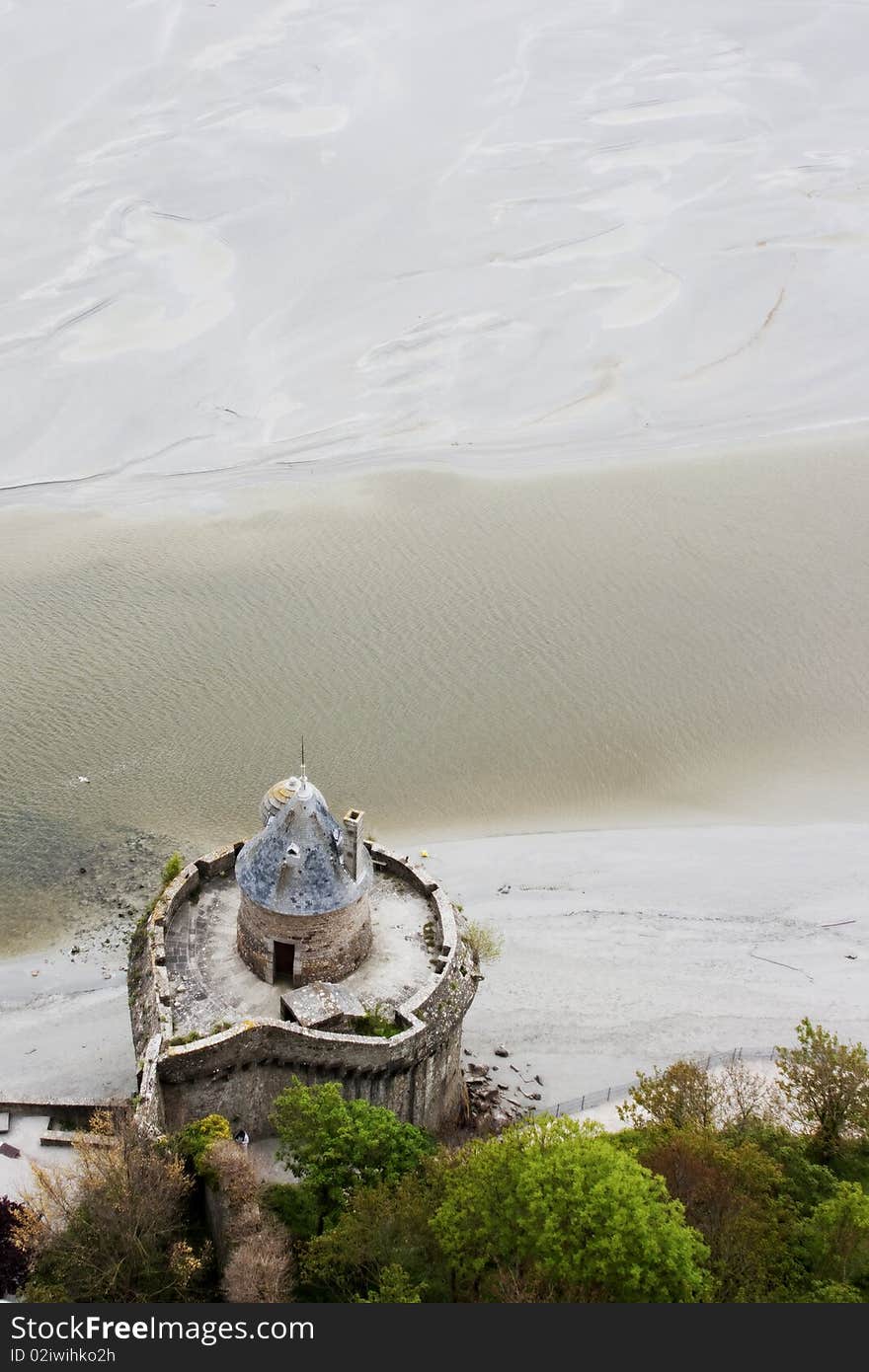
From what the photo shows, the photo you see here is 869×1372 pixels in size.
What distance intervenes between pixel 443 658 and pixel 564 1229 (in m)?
28.4

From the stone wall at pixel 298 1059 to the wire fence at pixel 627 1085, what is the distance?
3.79 metres

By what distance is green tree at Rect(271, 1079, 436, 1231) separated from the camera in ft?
69.7

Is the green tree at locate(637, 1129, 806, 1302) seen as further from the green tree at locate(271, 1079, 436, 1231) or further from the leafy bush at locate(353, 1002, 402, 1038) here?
the leafy bush at locate(353, 1002, 402, 1038)

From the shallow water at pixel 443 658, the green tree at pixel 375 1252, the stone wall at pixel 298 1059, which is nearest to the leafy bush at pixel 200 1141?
the stone wall at pixel 298 1059

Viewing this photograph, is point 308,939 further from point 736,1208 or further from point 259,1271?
point 736,1208

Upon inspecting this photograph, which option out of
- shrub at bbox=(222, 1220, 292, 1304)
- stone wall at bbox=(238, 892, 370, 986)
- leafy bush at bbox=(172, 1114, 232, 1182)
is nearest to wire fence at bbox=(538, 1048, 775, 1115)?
stone wall at bbox=(238, 892, 370, 986)

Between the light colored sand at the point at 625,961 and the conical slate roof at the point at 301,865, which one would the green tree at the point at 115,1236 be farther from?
the light colored sand at the point at 625,961

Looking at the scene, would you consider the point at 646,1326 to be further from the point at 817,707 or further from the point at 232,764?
the point at 817,707

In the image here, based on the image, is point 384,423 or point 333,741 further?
point 384,423

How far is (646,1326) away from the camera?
55.3 ft

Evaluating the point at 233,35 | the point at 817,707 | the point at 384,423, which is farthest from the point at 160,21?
→ the point at 817,707

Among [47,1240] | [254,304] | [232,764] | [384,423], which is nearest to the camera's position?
[47,1240]

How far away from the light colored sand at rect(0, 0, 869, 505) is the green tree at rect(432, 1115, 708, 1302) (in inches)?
1577

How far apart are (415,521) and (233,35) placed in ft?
149
